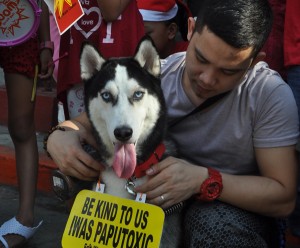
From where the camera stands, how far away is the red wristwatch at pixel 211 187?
2076 mm

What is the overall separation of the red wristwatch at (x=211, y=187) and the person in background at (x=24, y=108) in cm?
113

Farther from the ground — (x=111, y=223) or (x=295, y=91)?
(x=295, y=91)

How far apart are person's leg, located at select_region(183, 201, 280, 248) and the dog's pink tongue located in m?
0.34

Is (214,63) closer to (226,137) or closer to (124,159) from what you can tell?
(226,137)

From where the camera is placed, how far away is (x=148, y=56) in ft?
7.06

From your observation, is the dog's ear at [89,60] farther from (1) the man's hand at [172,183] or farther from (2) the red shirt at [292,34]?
(2) the red shirt at [292,34]

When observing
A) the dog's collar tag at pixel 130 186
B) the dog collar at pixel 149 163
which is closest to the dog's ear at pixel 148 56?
the dog collar at pixel 149 163

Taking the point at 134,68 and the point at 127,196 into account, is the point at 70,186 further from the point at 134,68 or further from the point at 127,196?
the point at 134,68

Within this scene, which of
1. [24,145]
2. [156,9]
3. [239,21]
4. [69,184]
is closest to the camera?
[239,21]

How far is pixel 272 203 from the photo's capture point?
2.12 m

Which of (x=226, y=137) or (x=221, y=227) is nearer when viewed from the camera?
(x=221, y=227)

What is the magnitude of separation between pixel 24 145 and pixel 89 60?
901 millimetres

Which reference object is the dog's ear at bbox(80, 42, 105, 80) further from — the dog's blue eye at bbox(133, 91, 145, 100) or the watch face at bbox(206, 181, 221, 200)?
the watch face at bbox(206, 181, 221, 200)

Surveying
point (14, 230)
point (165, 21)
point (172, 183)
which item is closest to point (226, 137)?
point (172, 183)
